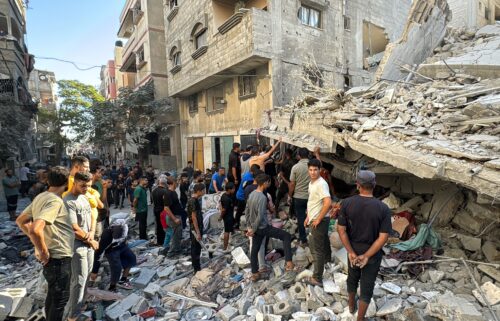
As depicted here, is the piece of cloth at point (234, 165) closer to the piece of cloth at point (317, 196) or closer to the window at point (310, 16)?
the piece of cloth at point (317, 196)

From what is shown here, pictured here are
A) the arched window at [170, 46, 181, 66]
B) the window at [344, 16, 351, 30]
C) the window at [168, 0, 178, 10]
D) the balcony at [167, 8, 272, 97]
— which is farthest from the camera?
the arched window at [170, 46, 181, 66]

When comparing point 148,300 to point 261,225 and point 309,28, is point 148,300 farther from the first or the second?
point 309,28

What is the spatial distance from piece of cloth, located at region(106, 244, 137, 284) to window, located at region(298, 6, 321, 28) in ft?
33.5

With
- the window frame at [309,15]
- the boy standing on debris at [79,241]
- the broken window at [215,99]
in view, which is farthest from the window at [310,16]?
the boy standing on debris at [79,241]

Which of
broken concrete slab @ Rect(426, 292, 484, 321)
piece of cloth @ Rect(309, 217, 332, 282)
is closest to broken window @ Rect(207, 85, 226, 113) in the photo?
piece of cloth @ Rect(309, 217, 332, 282)

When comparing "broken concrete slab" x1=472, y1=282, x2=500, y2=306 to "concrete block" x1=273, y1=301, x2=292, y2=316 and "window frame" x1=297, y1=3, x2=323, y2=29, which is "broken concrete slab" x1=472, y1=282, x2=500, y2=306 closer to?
"concrete block" x1=273, y1=301, x2=292, y2=316

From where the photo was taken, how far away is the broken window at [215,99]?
508 inches

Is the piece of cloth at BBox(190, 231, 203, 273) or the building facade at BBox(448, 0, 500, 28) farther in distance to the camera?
the building facade at BBox(448, 0, 500, 28)

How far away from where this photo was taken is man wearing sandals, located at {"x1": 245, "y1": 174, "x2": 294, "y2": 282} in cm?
404

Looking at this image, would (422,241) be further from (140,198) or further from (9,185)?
(9,185)

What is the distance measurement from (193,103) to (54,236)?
13578mm

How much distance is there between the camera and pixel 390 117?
4398mm

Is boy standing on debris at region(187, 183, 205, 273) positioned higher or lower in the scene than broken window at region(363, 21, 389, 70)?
lower

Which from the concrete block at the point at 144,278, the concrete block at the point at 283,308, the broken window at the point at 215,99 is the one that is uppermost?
the broken window at the point at 215,99
